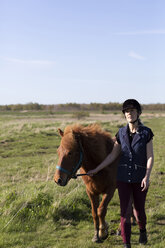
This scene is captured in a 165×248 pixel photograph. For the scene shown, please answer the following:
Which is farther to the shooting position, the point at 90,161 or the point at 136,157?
the point at 90,161

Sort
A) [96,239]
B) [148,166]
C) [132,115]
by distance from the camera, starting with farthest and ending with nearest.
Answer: [96,239] → [132,115] → [148,166]

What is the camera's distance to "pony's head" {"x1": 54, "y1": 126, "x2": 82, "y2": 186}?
351cm

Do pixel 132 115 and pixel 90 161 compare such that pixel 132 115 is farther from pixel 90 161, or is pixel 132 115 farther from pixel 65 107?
pixel 65 107

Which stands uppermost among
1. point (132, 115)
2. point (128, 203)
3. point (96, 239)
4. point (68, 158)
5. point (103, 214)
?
point (132, 115)

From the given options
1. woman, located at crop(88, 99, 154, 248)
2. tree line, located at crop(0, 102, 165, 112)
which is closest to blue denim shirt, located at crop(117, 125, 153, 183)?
woman, located at crop(88, 99, 154, 248)

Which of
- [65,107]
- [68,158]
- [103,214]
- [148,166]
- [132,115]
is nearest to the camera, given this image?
[148,166]

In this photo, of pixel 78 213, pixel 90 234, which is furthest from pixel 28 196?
pixel 90 234

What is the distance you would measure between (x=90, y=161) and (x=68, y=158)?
0.55m

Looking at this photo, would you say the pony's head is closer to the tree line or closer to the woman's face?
the woman's face

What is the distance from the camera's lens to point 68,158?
3.61 meters

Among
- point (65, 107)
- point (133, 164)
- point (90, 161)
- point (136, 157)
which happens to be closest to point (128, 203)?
point (133, 164)

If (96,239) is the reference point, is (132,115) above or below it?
above

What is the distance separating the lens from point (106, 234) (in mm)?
4230

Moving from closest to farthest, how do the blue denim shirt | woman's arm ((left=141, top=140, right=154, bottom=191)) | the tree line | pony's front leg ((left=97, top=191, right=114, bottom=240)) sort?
woman's arm ((left=141, top=140, right=154, bottom=191))
the blue denim shirt
pony's front leg ((left=97, top=191, right=114, bottom=240))
the tree line
